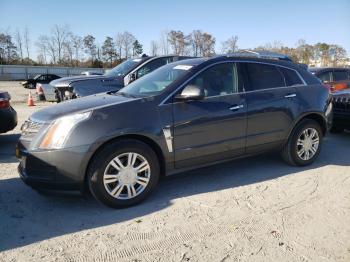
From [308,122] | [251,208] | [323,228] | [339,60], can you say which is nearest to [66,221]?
[251,208]

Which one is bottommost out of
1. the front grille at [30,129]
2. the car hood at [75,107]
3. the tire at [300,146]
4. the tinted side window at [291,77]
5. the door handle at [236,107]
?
the tire at [300,146]

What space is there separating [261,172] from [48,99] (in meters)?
12.0

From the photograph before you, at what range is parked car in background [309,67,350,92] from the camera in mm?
12094

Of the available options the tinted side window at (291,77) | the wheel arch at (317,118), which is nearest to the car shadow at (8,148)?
the tinted side window at (291,77)

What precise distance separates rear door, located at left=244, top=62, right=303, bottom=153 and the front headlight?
2.33m

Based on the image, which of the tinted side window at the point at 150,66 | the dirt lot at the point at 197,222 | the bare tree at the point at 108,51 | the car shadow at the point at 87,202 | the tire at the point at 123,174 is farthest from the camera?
the bare tree at the point at 108,51

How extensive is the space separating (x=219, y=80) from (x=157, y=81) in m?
0.85

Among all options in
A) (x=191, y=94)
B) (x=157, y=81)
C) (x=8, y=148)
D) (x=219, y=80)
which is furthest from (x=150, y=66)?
(x=191, y=94)

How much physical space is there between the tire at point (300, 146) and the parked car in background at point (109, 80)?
4.50 metres

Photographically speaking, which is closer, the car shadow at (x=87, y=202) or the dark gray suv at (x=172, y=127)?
the car shadow at (x=87, y=202)

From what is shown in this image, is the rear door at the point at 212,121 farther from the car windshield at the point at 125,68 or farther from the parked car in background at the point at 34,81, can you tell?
the parked car in background at the point at 34,81

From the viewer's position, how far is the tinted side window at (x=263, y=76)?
16.7 feet

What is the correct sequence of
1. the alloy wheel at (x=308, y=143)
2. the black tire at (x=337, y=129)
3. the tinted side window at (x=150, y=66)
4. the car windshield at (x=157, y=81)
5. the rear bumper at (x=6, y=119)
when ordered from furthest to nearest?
the tinted side window at (x=150, y=66), the black tire at (x=337, y=129), the rear bumper at (x=6, y=119), the alloy wheel at (x=308, y=143), the car windshield at (x=157, y=81)

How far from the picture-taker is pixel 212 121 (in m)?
4.59
